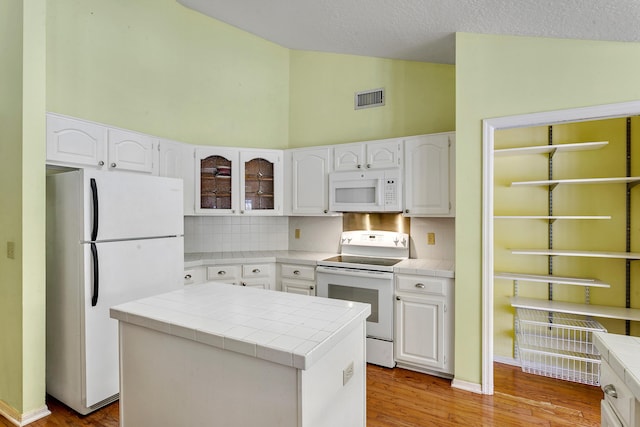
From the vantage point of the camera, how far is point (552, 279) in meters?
2.73

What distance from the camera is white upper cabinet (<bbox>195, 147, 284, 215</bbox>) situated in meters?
3.43

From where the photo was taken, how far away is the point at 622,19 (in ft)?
6.26

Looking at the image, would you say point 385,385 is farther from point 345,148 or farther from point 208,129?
point 208,129

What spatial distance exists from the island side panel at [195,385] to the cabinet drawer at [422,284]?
6.09 ft

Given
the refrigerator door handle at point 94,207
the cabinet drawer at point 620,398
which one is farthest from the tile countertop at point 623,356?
the refrigerator door handle at point 94,207

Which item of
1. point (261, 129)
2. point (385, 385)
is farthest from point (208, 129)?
point (385, 385)

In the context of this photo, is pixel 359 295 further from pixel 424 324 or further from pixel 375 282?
pixel 424 324

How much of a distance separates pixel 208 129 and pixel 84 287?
2.08 meters

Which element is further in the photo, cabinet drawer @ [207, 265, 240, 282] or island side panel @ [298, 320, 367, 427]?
cabinet drawer @ [207, 265, 240, 282]

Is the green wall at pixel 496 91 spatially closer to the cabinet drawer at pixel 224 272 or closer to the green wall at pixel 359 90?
the green wall at pixel 359 90

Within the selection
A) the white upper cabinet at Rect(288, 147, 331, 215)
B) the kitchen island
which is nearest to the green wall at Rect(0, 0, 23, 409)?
the kitchen island

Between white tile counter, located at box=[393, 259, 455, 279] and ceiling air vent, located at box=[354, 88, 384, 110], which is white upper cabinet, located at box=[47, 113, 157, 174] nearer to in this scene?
ceiling air vent, located at box=[354, 88, 384, 110]

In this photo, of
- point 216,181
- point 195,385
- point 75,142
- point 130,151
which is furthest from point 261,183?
point 195,385

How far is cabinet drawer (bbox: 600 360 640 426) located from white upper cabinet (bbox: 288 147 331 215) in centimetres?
255
